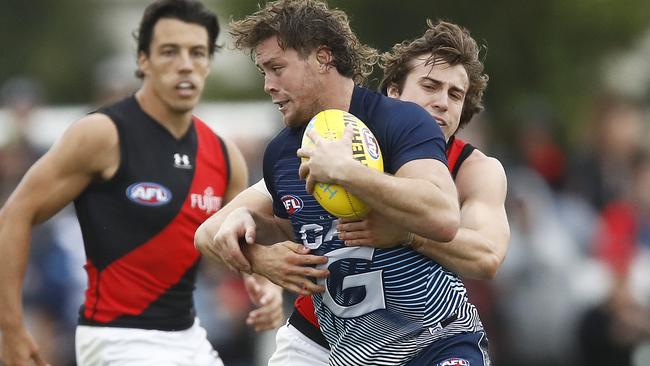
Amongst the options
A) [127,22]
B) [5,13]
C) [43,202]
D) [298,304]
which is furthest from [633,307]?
[127,22]

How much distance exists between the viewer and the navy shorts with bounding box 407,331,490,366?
18.2 feet

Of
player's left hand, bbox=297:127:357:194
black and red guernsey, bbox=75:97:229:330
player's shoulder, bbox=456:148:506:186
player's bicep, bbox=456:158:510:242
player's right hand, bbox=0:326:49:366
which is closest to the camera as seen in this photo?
player's left hand, bbox=297:127:357:194

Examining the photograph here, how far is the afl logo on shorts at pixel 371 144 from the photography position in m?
5.10

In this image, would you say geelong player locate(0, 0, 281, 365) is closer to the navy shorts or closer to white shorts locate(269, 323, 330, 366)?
white shorts locate(269, 323, 330, 366)

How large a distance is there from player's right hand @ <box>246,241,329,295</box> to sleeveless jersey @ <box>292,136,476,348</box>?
87 centimetres

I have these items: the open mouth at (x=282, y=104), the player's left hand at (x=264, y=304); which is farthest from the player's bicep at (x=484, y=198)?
the player's left hand at (x=264, y=304)

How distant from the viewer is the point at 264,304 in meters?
7.39

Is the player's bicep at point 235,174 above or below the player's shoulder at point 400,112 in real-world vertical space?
below

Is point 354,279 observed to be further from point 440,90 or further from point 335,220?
point 440,90

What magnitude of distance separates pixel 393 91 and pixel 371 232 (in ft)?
4.20

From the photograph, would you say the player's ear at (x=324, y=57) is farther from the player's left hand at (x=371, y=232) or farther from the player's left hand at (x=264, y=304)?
the player's left hand at (x=264, y=304)

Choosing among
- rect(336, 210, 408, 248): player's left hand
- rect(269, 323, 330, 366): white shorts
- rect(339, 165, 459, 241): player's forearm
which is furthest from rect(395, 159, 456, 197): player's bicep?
rect(269, 323, 330, 366): white shorts

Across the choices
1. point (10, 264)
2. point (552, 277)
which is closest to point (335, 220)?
point (10, 264)

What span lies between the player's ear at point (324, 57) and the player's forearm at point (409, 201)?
821 millimetres
